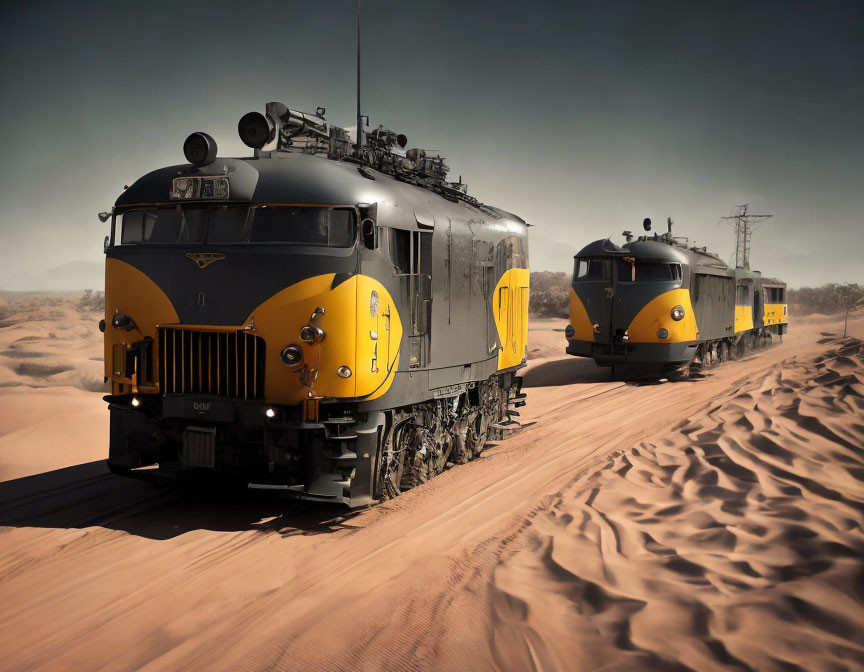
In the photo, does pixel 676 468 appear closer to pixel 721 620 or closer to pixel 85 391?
pixel 721 620

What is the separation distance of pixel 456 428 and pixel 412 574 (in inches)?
181

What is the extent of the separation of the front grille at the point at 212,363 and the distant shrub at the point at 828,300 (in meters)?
71.9

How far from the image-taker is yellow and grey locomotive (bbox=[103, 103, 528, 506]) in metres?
7.38

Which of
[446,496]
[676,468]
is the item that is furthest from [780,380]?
[446,496]

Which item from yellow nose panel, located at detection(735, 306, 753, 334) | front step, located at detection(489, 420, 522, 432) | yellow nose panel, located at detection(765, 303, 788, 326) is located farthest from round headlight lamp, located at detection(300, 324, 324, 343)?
yellow nose panel, located at detection(765, 303, 788, 326)

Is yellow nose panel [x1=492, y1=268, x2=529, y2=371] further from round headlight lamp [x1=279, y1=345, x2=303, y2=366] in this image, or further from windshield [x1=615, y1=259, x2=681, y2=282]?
windshield [x1=615, y1=259, x2=681, y2=282]

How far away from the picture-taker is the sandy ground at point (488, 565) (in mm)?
4609

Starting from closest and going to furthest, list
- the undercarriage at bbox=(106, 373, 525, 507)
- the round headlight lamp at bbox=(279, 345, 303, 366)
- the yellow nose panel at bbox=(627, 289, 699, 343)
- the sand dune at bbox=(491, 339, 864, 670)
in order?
the sand dune at bbox=(491, 339, 864, 670) < the round headlight lamp at bbox=(279, 345, 303, 366) < the undercarriage at bbox=(106, 373, 525, 507) < the yellow nose panel at bbox=(627, 289, 699, 343)

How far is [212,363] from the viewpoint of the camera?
25.2ft

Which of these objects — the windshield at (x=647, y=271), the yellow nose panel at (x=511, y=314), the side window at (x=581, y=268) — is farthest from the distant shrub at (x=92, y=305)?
the yellow nose panel at (x=511, y=314)

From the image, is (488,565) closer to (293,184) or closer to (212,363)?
(212,363)

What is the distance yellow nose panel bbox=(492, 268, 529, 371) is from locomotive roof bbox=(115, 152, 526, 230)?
11.5 feet

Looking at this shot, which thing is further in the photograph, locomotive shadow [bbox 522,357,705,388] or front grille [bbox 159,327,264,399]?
locomotive shadow [bbox 522,357,705,388]

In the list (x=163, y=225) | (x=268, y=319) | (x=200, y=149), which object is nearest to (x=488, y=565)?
(x=268, y=319)
